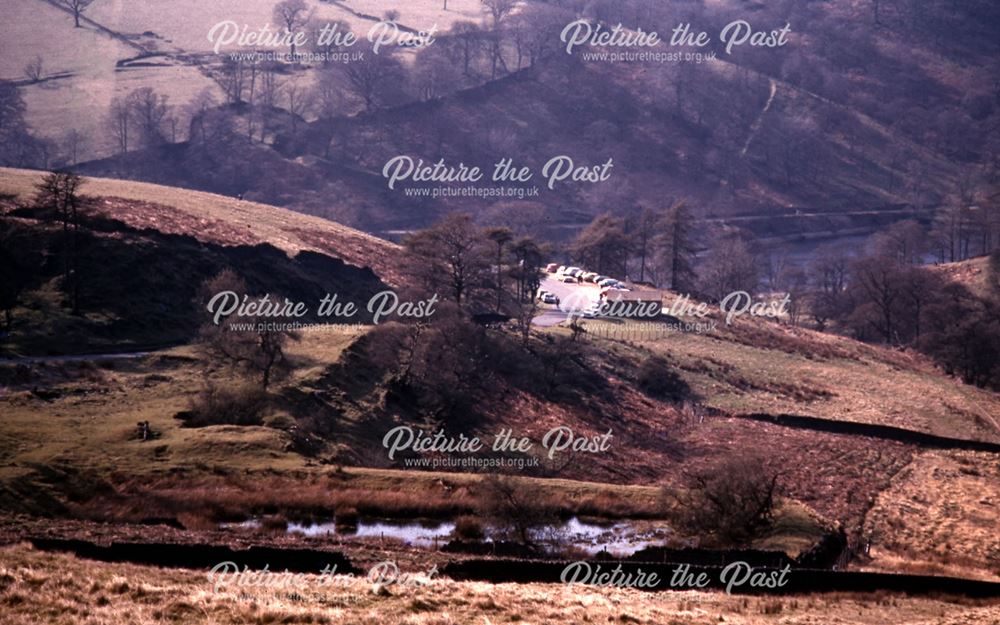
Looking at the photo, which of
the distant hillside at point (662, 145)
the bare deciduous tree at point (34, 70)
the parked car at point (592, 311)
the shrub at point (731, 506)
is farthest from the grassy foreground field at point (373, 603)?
the bare deciduous tree at point (34, 70)

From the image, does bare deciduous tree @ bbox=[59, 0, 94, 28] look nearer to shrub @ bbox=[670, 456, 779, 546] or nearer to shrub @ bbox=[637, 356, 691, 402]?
shrub @ bbox=[637, 356, 691, 402]

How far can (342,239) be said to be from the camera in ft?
234

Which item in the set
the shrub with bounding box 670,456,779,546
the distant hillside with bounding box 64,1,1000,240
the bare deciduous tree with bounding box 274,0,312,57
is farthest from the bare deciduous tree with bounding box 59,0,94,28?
the shrub with bounding box 670,456,779,546

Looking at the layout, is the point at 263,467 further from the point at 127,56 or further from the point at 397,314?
the point at 127,56

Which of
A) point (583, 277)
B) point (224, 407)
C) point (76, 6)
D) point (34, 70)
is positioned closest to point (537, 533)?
point (224, 407)

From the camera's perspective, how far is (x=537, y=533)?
30.9m

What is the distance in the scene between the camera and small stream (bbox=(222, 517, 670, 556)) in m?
29.4

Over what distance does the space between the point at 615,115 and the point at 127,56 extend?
7528 centimetres

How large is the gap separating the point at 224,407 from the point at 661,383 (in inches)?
1118

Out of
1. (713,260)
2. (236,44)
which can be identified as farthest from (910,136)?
(236,44)

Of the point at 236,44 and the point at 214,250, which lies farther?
the point at 236,44

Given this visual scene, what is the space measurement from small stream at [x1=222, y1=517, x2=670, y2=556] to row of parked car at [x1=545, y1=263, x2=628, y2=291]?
44.8 m

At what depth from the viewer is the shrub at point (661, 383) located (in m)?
57.4

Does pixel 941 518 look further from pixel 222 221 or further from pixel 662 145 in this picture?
pixel 662 145
